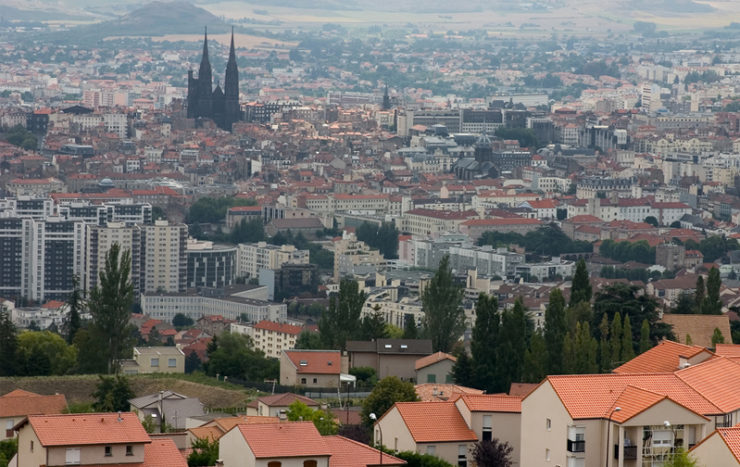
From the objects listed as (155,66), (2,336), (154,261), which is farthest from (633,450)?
(155,66)

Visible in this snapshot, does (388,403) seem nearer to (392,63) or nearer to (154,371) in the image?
(154,371)

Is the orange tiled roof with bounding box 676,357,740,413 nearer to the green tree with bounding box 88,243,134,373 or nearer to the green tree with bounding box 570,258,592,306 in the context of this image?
the green tree with bounding box 570,258,592,306

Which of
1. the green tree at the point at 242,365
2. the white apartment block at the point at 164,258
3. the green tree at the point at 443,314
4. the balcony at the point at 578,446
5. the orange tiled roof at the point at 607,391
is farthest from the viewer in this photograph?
the white apartment block at the point at 164,258

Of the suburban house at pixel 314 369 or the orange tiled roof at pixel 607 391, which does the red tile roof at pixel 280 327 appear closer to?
the suburban house at pixel 314 369

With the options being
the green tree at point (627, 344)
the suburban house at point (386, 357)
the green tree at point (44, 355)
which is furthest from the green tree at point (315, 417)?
the green tree at point (44, 355)

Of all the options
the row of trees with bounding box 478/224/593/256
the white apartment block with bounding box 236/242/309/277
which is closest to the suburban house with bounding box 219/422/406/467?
the white apartment block with bounding box 236/242/309/277

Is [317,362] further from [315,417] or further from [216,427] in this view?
[315,417]

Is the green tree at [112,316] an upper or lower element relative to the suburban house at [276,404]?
lower
